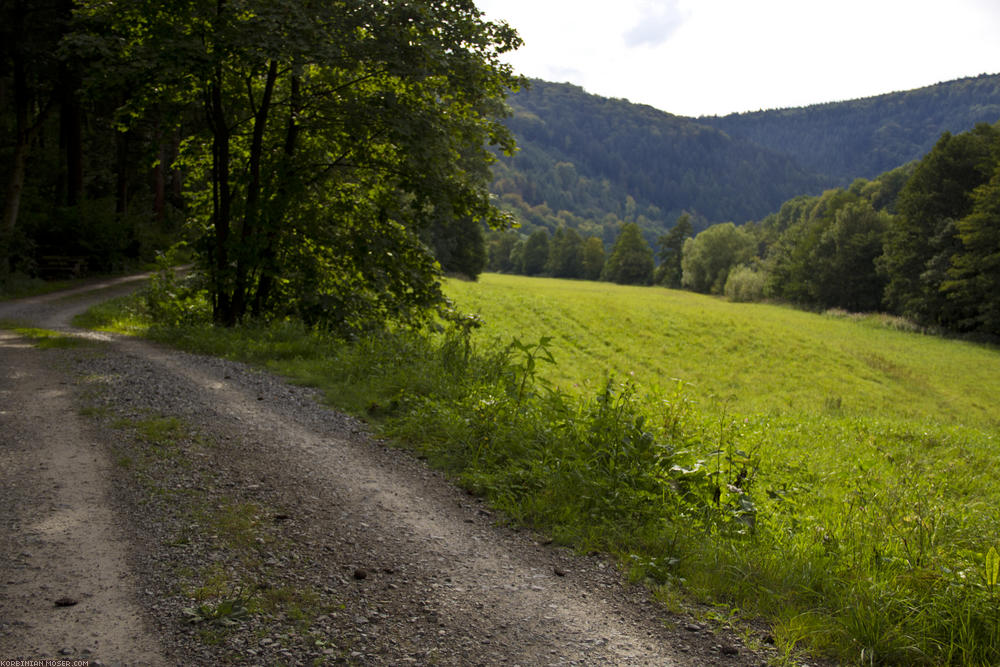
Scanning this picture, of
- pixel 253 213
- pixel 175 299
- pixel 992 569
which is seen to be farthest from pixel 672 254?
pixel 992 569

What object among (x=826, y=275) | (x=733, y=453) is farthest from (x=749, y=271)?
(x=733, y=453)

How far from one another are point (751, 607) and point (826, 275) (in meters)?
69.1

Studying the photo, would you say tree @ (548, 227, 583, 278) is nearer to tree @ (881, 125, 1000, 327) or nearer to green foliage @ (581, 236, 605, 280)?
green foliage @ (581, 236, 605, 280)

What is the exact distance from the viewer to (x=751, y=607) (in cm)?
396

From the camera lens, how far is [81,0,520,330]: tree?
1092 cm

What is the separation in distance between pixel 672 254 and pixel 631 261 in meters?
8.70

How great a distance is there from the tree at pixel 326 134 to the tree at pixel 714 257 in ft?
273

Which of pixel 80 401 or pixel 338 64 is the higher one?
pixel 338 64

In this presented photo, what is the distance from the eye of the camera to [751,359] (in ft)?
95.6

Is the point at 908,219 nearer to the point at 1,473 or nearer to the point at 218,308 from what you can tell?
the point at 218,308

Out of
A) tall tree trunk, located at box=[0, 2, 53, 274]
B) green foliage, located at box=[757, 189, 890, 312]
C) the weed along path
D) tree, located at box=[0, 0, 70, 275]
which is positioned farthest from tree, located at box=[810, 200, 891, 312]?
tall tree trunk, located at box=[0, 2, 53, 274]

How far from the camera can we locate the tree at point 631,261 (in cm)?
10894

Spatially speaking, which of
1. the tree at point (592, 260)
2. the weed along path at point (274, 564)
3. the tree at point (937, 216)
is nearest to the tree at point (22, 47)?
the weed along path at point (274, 564)

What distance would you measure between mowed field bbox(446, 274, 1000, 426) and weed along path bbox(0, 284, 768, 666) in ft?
31.4
